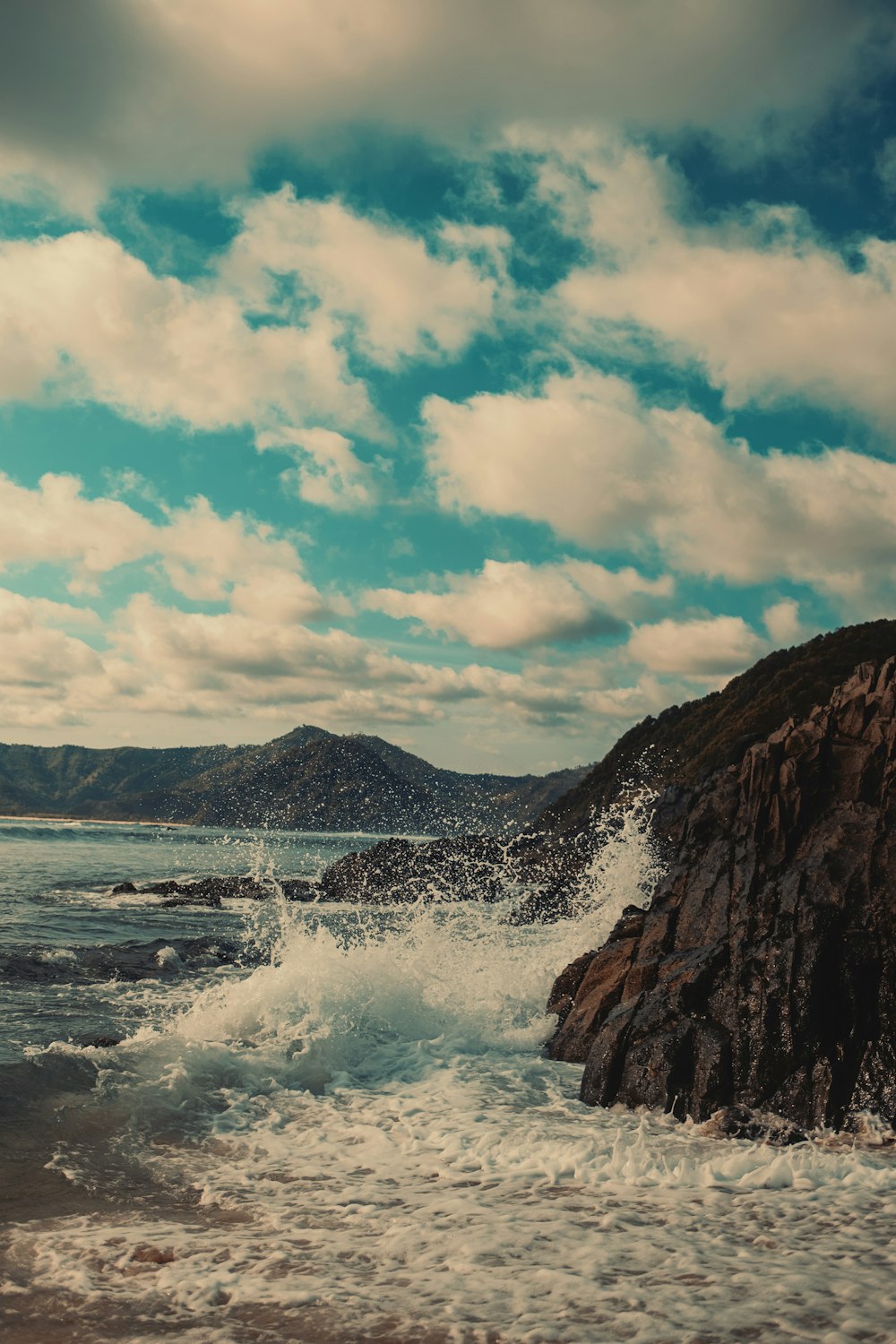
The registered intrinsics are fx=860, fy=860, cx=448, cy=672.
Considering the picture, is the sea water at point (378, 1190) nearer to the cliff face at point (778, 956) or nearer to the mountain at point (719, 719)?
the cliff face at point (778, 956)

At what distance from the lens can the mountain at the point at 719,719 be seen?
71.8 meters

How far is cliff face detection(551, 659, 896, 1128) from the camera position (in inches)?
394

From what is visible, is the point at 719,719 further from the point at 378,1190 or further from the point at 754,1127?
the point at 378,1190

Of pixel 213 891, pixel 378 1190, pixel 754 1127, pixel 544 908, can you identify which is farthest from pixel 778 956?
pixel 213 891

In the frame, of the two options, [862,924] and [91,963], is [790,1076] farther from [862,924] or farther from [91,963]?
[91,963]

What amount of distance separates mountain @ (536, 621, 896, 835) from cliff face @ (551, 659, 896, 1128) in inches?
1990

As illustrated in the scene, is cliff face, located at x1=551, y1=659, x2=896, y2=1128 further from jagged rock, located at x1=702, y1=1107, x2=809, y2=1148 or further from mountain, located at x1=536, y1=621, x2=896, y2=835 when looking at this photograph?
mountain, located at x1=536, y1=621, x2=896, y2=835

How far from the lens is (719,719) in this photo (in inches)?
3391

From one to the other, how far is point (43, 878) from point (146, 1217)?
44.6 m

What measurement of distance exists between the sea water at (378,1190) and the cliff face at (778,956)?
0.73 metres

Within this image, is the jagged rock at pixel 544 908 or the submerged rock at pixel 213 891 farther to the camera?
the submerged rock at pixel 213 891

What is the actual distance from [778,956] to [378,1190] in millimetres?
5670

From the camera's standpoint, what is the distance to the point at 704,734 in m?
83.6

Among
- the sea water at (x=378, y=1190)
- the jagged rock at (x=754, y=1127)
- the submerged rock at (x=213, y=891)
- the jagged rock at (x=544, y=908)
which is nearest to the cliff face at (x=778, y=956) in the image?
the jagged rock at (x=754, y=1127)
